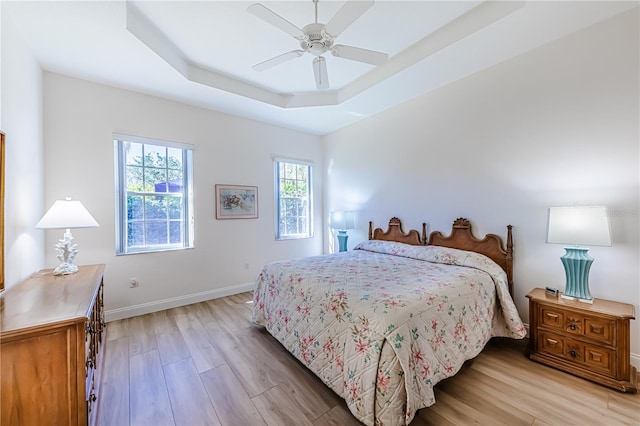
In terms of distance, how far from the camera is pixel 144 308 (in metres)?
3.16

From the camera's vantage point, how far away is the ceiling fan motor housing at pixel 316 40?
5.82 feet

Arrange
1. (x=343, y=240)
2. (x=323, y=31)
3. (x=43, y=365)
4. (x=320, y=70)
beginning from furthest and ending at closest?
1. (x=343, y=240)
2. (x=320, y=70)
3. (x=323, y=31)
4. (x=43, y=365)

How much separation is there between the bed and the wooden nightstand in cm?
18

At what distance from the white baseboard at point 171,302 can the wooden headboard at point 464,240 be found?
242cm

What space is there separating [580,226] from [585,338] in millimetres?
830

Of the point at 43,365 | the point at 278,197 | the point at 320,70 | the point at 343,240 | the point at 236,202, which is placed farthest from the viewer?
the point at 278,197

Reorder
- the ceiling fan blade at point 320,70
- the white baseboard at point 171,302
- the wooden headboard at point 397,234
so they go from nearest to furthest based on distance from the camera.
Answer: the ceiling fan blade at point 320,70 < the white baseboard at point 171,302 < the wooden headboard at point 397,234

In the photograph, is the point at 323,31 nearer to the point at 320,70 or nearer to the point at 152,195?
the point at 320,70

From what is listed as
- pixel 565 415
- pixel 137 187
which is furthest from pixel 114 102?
pixel 565 415

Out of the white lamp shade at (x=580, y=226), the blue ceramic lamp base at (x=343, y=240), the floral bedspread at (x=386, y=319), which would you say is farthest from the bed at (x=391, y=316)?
the blue ceramic lamp base at (x=343, y=240)

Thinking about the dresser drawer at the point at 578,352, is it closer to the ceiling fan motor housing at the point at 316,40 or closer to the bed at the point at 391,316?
the bed at the point at 391,316

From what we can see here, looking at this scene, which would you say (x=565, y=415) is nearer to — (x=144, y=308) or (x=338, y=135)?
(x=144, y=308)

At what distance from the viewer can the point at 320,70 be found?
2.19 m

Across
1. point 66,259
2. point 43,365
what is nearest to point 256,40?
point 66,259
